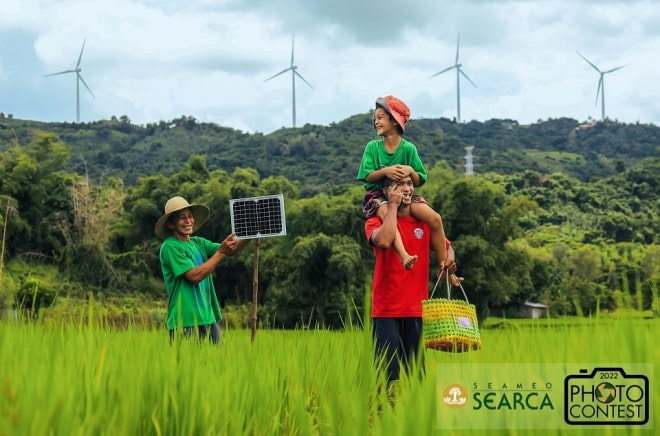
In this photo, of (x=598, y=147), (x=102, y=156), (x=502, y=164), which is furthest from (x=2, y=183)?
(x=598, y=147)

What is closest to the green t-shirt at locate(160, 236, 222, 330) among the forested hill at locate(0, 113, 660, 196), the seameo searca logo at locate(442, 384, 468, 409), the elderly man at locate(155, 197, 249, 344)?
the elderly man at locate(155, 197, 249, 344)

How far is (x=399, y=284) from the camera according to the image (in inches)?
166

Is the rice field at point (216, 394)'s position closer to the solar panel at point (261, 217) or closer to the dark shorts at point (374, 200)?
the dark shorts at point (374, 200)

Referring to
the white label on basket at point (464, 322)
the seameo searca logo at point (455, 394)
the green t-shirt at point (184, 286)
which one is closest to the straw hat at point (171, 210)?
the green t-shirt at point (184, 286)

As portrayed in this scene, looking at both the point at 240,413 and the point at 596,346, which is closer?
the point at 240,413

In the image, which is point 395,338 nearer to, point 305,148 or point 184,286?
point 184,286

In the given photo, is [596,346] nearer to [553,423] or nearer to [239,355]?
[553,423]

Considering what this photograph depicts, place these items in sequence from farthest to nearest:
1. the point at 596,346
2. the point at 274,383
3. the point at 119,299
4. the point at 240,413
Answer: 1. the point at 119,299
2. the point at 274,383
3. the point at 596,346
4. the point at 240,413

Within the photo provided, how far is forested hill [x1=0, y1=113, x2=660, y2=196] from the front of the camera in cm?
8431

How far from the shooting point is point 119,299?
4131cm

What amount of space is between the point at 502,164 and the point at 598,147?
23136 mm

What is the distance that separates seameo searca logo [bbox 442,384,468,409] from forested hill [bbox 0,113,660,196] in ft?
227

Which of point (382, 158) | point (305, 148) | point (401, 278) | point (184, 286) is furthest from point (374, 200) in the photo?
point (305, 148)

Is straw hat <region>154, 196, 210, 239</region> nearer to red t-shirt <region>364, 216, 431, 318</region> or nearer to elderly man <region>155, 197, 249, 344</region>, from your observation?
elderly man <region>155, 197, 249, 344</region>
